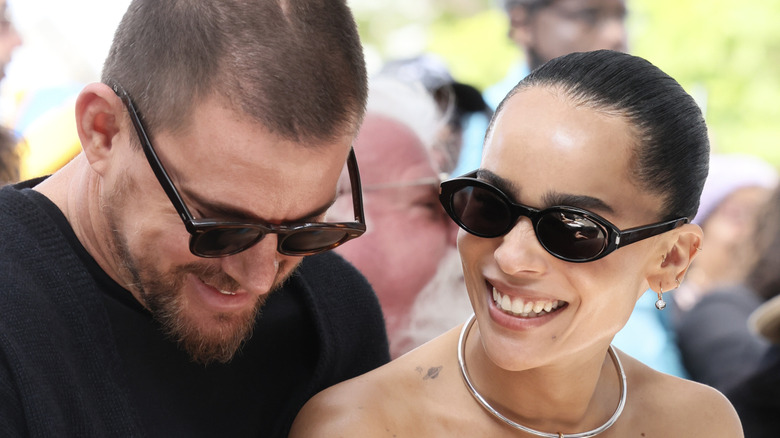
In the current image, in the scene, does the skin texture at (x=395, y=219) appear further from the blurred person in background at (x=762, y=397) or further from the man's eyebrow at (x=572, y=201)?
the blurred person in background at (x=762, y=397)

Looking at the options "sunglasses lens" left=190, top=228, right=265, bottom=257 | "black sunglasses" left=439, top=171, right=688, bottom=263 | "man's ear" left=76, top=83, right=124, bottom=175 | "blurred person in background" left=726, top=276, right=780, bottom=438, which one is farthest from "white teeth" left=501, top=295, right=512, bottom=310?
"blurred person in background" left=726, top=276, right=780, bottom=438

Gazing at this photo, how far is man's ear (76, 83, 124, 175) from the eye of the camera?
5.74ft

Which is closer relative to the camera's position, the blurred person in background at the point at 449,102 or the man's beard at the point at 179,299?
the man's beard at the point at 179,299

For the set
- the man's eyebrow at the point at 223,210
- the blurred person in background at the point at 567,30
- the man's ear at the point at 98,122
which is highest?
the man's ear at the point at 98,122

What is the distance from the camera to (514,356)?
6.13ft

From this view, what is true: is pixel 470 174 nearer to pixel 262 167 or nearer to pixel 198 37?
pixel 262 167

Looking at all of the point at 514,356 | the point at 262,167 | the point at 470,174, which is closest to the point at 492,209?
the point at 470,174

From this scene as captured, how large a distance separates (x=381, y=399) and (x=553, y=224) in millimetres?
585

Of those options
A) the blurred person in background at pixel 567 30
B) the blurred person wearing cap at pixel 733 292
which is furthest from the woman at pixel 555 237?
the blurred person in background at pixel 567 30

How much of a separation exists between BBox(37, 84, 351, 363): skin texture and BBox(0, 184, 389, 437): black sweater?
0.07 m

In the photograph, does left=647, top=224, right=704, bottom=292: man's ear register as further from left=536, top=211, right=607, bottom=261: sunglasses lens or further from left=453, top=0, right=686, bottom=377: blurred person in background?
left=453, top=0, right=686, bottom=377: blurred person in background

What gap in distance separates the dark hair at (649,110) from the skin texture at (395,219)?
0.98 m

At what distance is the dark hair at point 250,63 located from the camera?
5.49 ft

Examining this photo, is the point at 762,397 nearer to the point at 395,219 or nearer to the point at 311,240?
the point at 395,219
